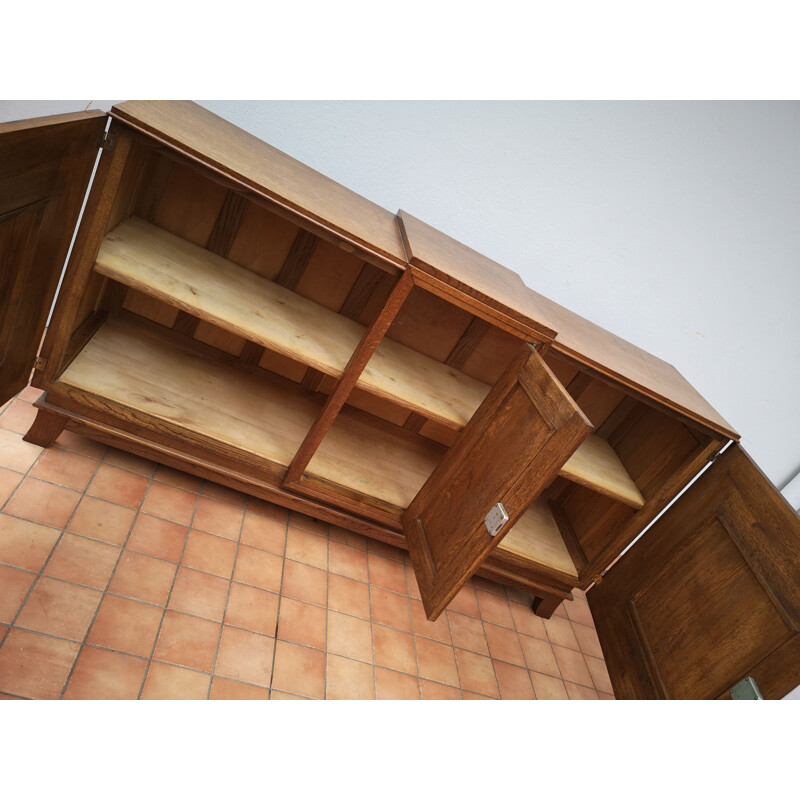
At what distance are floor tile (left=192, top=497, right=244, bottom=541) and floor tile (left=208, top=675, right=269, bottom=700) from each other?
1.94 feet

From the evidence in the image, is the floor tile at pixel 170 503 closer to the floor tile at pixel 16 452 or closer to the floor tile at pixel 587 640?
the floor tile at pixel 16 452

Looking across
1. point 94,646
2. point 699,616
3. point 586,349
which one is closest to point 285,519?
point 94,646

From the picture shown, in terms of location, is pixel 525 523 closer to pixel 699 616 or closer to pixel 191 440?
pixel 699 616

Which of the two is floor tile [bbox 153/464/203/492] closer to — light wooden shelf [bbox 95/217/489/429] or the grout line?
the grout line

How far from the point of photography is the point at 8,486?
2.02m

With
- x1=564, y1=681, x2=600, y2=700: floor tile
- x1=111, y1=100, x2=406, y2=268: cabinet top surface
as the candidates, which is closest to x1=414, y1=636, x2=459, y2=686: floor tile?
x1=564, y1=681, x2=600, y2=700: floor tile

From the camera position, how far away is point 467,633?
255cm

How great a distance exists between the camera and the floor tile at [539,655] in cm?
258

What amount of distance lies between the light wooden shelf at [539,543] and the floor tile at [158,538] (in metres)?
1.23

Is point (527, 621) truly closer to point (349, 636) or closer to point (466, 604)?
point (466, 604)

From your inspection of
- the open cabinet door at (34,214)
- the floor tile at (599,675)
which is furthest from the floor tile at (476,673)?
the open cabinet door at (34,214)

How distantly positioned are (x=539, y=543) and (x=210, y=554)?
4.60 ft

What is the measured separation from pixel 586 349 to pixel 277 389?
4.41 ft
